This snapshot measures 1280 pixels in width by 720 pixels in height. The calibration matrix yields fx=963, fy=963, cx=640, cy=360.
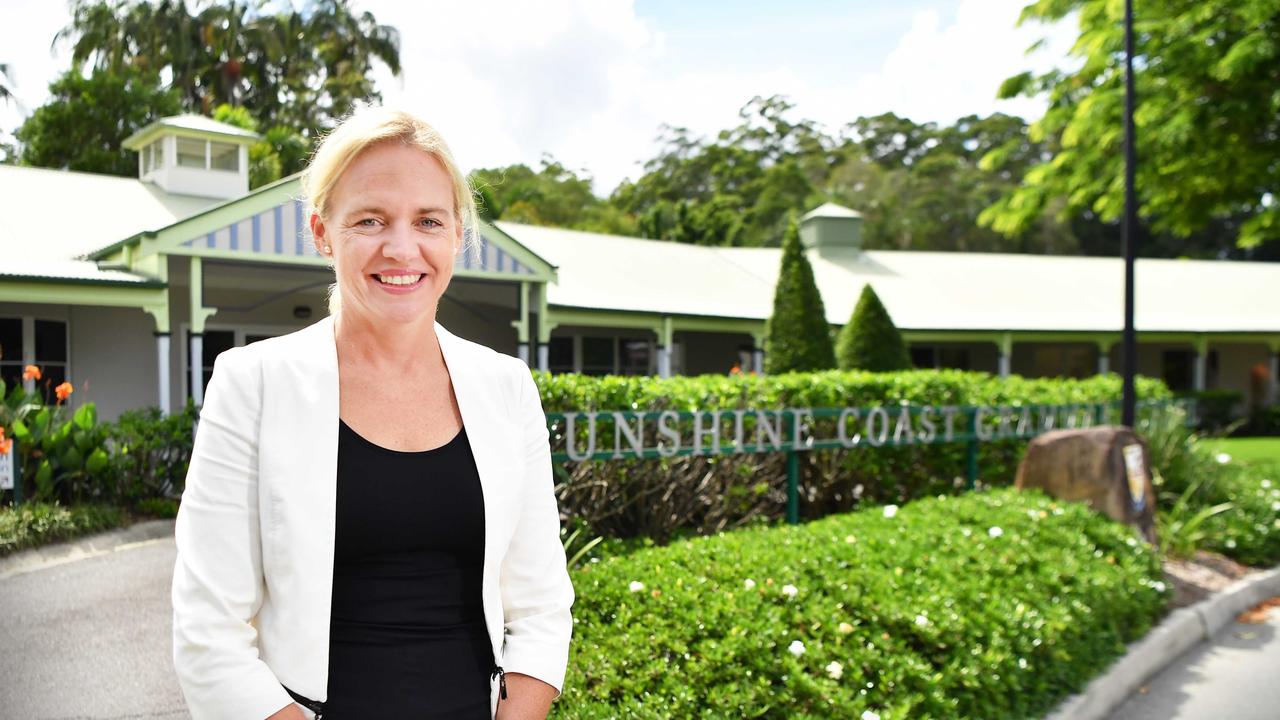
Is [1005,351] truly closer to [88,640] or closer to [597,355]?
[597,355]

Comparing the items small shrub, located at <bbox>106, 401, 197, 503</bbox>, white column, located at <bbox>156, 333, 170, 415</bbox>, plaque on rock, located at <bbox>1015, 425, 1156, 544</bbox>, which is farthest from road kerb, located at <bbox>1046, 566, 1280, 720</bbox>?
white column, located at <bbox>156, 333, 170, 415</bbox>

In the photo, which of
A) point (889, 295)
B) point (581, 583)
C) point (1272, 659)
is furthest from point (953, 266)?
point (581, 583)

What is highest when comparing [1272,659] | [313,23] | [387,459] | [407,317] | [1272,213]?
[313,23]

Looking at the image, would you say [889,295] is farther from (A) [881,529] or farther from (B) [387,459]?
(B) [387,459]

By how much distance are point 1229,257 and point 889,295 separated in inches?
1496

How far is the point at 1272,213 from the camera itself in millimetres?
11805

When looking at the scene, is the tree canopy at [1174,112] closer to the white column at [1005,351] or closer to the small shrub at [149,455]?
the white column at [1005,351]

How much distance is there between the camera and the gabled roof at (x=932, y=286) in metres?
18.8

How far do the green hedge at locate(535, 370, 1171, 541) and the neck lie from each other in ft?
13.7

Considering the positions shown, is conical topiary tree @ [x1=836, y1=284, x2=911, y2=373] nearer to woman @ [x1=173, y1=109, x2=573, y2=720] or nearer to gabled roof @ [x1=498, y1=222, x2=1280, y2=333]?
gabled roof @ [x1=498, y1=222, x2=1280, y2=333]

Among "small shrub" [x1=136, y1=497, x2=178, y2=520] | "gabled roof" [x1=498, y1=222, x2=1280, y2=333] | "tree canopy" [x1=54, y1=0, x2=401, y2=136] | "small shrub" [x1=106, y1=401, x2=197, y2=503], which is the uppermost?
"tree canopy" [x1=54, y1=0, x2=401, y2=136]

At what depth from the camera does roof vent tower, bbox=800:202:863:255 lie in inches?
1024

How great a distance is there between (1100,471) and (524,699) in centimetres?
692

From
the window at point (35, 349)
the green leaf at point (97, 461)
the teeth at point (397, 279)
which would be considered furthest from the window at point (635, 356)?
the teeth at point (397, 279)
